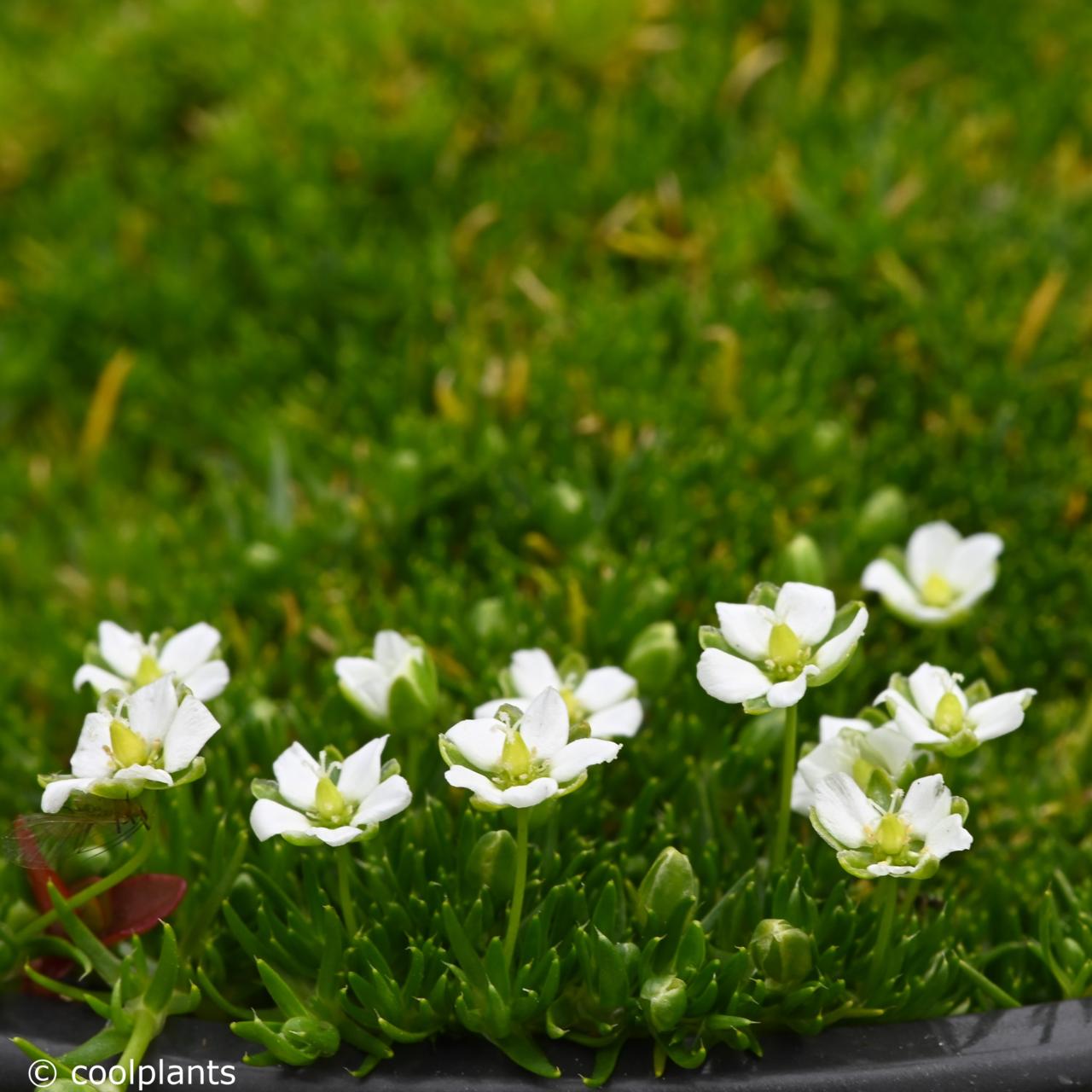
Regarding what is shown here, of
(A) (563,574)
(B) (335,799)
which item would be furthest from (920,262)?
(B) (335,799)

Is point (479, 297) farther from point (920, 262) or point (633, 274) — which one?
point (920, 262)

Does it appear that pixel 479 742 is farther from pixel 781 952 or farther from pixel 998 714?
pixel 998 714

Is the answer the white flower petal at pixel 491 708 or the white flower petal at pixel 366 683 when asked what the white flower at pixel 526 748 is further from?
the white flower petal at pixel 366 683

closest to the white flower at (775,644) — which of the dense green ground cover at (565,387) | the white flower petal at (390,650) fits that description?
the dense green ground cover at (565,387)

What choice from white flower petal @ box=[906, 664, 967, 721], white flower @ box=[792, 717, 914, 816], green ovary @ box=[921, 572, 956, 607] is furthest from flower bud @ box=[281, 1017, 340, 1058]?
green ovary @ box=[921, 572, 956, 607]

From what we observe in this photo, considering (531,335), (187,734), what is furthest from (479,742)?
(531,335)

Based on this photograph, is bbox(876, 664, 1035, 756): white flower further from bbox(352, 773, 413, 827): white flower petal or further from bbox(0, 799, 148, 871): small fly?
bbox(0, 799, 148, 871): small fly

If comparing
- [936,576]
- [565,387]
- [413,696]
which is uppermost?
[565,387]
